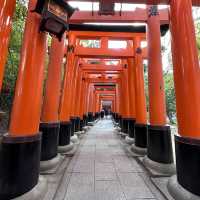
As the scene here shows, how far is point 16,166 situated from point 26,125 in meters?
0.59

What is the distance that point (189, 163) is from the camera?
2.51 metres

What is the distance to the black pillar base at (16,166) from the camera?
2.44 m

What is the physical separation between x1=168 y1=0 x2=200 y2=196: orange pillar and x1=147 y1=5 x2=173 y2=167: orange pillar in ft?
3.66

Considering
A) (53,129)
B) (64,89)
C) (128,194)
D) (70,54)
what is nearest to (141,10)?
(70,54)

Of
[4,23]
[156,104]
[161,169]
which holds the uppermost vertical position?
[4,23]

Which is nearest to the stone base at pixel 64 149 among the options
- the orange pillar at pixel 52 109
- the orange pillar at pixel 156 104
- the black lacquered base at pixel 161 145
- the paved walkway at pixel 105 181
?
the paved walkway at pixel 105 181

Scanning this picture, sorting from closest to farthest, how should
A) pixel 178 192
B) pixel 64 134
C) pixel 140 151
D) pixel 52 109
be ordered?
pixel 178 192, pixel 52 109, pixel 140 151, pixel 64 134

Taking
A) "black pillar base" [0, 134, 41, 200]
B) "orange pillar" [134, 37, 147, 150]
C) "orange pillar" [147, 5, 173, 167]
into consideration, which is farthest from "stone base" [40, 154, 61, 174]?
"orange pillar" [134, 37, 147, 150]

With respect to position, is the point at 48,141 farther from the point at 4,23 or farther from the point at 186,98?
the point at 186,98

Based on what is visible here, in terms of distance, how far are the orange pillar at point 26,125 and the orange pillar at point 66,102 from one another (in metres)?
3.04

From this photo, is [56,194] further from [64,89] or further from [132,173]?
[64,89]

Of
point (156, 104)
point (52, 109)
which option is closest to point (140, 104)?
point (156, 104)

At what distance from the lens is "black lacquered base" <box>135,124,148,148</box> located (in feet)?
18.5

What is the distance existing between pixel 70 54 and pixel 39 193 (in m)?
5.38
